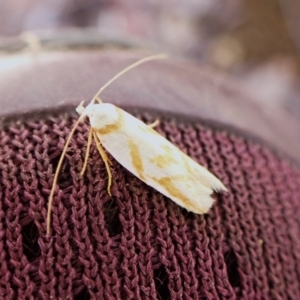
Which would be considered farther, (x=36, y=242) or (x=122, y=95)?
(x=122, y=95)

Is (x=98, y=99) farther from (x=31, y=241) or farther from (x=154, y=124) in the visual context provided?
(x=31, y=241)

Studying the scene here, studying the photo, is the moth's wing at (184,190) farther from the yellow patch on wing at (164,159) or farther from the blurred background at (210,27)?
the blurred background at (210,27)

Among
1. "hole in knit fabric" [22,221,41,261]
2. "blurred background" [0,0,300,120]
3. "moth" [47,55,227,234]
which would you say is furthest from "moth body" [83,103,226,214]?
"blurred background" [0,0,300,120]

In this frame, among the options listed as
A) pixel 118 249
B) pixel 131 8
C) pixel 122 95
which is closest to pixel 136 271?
pixel 118 249

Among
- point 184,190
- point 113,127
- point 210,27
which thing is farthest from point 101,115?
point 210,27

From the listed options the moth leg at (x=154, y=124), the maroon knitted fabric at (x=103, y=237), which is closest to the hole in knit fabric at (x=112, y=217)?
the maroon knitted fabric at (x=103, y=237)

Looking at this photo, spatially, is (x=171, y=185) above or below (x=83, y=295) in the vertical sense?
above

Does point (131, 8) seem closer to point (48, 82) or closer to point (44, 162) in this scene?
point (48, 82)
